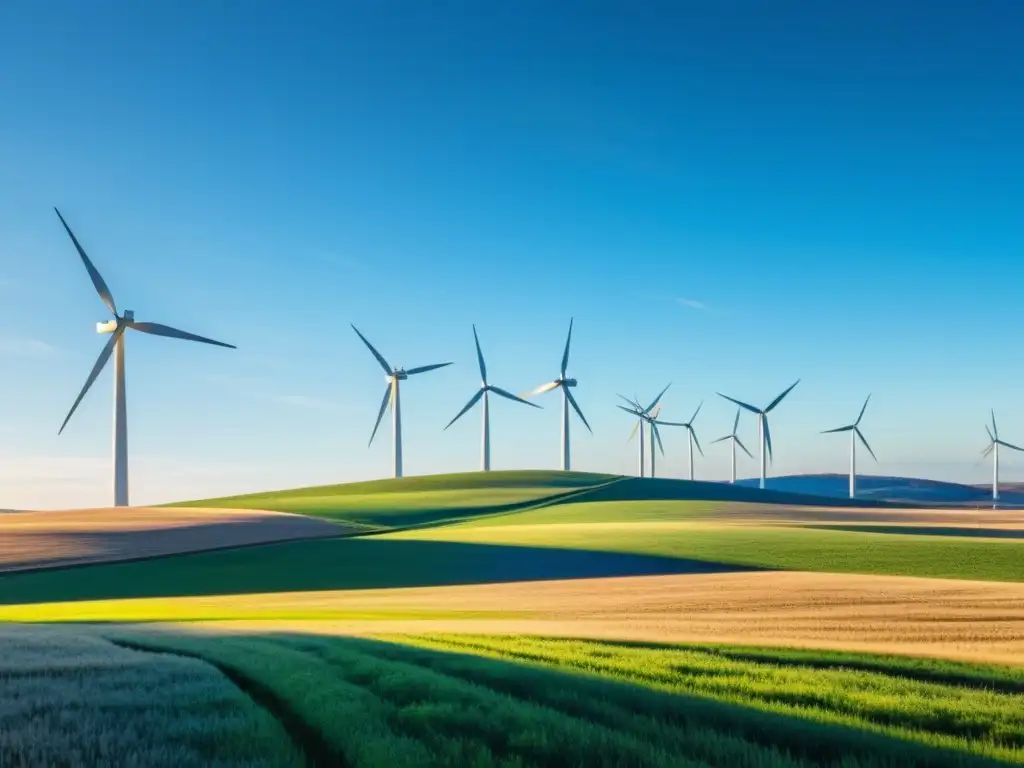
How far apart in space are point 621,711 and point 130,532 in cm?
4740

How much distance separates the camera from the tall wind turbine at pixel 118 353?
2611 inches

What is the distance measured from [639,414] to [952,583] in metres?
109

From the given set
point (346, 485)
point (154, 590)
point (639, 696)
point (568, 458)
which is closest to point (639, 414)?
point (568, 458)

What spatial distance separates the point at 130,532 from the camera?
50281 millimetres

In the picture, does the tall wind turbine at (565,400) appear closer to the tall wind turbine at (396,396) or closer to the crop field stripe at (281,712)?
the tall wind turbine at (396,396)

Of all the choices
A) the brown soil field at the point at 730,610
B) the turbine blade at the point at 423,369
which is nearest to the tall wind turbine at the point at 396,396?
the turbine blade at the point at 423,369

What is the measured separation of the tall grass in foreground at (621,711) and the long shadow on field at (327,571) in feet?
79.8

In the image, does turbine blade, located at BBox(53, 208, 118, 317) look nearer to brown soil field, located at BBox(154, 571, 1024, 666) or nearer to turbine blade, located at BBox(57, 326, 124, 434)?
turbine blade, located at BBox(57, 326, 124, 434)

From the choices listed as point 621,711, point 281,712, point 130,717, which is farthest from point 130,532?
point 621,711

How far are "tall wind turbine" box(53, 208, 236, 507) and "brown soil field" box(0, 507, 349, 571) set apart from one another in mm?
2965

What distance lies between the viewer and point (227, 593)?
35.2m

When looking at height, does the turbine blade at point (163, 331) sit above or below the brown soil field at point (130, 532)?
above

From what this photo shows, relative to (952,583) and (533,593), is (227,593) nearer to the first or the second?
(533,593)

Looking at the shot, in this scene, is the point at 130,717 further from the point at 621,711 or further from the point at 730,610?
the point at 730,610
